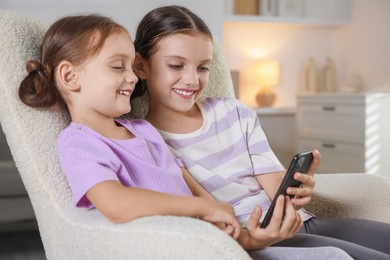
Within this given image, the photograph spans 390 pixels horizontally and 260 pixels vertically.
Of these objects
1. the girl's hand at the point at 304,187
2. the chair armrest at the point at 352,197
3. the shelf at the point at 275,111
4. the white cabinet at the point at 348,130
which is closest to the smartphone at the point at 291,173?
the girl's hand at the point at 304,187

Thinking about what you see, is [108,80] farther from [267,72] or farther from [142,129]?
[267,72]

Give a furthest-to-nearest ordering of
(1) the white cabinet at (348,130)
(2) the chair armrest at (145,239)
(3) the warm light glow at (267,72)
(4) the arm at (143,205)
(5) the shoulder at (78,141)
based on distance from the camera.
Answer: (3) the warm light glow at (267,72) → (1) the white cabinet at (348,130) → (5) the shoulder at (78,141) → (4) the arm at (143,205) → (2) the chair armrest at (145,239)

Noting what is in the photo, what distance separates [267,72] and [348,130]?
89 cm

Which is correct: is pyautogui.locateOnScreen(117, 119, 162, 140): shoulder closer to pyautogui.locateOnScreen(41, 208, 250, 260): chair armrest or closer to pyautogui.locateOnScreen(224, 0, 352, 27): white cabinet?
pyautogui.locateOnScreen(41, 208, 250, 260): chair armrest

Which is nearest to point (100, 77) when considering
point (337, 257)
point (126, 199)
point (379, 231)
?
point (126, 199)

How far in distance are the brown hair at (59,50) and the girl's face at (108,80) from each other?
2 centimetres

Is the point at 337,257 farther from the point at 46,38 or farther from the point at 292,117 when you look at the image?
the point at 292,117

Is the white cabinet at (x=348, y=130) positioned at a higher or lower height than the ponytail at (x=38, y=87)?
lower

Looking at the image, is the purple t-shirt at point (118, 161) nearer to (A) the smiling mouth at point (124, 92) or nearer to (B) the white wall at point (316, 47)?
(A) the smiling mouth at point (124, 92)

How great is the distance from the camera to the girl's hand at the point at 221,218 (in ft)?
3.20

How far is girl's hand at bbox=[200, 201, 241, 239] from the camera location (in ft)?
3.20

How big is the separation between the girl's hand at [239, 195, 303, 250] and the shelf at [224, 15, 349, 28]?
328cm

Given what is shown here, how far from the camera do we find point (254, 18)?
4.24m

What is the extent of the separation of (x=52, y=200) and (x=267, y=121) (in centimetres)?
348
